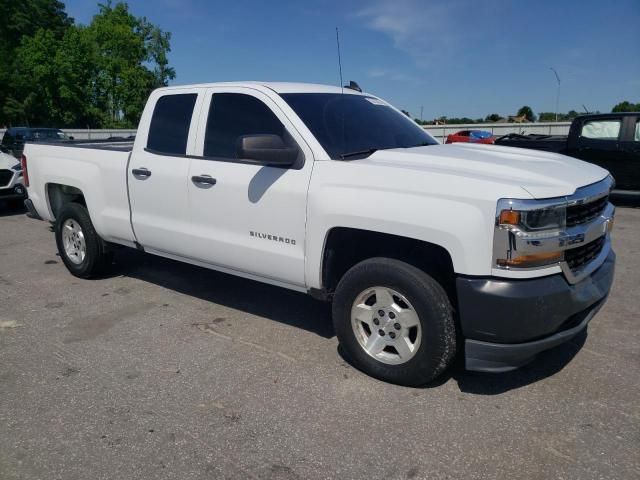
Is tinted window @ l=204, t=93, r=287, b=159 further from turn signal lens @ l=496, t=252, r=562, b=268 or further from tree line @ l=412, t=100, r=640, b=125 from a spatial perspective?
tree line @ l=412, t=100, r=640, b=125

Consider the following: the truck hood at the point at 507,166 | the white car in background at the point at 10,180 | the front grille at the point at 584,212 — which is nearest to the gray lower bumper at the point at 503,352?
the front grille at the point at 584,212

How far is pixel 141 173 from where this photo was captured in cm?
462

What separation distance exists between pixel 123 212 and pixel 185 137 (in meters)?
1.07

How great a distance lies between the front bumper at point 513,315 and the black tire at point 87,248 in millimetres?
3939

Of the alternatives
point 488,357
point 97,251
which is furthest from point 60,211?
point 488,357

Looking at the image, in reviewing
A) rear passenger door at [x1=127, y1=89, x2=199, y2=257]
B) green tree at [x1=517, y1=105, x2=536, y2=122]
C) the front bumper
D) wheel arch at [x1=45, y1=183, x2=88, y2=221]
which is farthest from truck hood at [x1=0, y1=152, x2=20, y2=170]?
green tree at [x1=517, y1=105, x2=536, y2=122]

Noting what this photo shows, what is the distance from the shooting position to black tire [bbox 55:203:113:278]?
17.6 feet

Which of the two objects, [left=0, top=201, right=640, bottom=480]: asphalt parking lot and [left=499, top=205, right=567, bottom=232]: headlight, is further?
[left=499, top=205, right=567, bottom=232]: headlight

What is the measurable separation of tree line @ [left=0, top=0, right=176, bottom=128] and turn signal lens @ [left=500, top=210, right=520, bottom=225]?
5468 centimetres

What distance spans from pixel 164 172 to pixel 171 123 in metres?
0.46

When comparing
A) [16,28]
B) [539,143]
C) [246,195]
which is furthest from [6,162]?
[16,28]

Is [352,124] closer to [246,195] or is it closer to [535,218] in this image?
[246,195]

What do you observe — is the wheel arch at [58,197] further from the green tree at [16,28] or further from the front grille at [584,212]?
the green tree at [16,28]

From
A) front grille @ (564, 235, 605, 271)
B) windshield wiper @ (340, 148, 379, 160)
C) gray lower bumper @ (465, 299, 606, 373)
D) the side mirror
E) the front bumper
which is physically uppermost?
the side mirror
